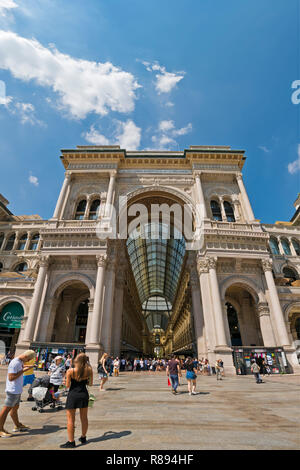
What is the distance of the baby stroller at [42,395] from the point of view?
6.74 m

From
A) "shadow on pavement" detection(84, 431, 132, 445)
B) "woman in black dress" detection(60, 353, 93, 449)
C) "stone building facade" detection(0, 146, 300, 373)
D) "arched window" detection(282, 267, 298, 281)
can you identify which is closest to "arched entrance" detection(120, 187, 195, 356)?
"stone building facade" detection(0, 146, 300, 373)

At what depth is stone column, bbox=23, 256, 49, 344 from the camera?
2075cm

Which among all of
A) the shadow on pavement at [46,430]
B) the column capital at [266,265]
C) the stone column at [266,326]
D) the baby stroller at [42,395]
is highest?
the column capital at [266,265]

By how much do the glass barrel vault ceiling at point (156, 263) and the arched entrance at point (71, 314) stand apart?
16.0 m

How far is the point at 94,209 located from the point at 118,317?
13532 millimetres

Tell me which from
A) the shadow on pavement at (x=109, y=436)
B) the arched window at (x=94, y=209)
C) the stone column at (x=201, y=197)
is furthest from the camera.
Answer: the arched window at (x=94, y=209)

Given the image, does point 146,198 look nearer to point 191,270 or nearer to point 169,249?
point 191,270

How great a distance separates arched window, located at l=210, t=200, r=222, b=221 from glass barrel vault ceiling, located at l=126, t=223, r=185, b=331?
35.1 feet

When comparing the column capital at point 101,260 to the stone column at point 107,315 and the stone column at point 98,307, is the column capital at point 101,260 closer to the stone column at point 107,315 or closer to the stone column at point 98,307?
the stone column at point 98,307

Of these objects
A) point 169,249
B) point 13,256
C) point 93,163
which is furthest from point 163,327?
point 93,163

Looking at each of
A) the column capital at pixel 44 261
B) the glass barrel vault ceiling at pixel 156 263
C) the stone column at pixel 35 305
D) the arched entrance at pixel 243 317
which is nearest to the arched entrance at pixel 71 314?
the stone column at pixel 35 305

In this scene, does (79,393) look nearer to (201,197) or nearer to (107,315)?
(107,315)

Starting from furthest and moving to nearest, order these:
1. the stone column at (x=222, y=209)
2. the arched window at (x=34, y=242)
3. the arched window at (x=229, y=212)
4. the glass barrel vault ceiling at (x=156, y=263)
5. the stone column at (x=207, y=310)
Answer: the glass barrel vault ceiling at (x=156, y=263)
the arched window at (x=34, y=242)
the arched window at (x=229, y=212)
the stone column at (x=222, y=209)
the stone column at (x=207, y=310)

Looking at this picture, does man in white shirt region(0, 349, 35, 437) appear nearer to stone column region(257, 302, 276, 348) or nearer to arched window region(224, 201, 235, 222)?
stone column region(257, 302, 276, 348)
